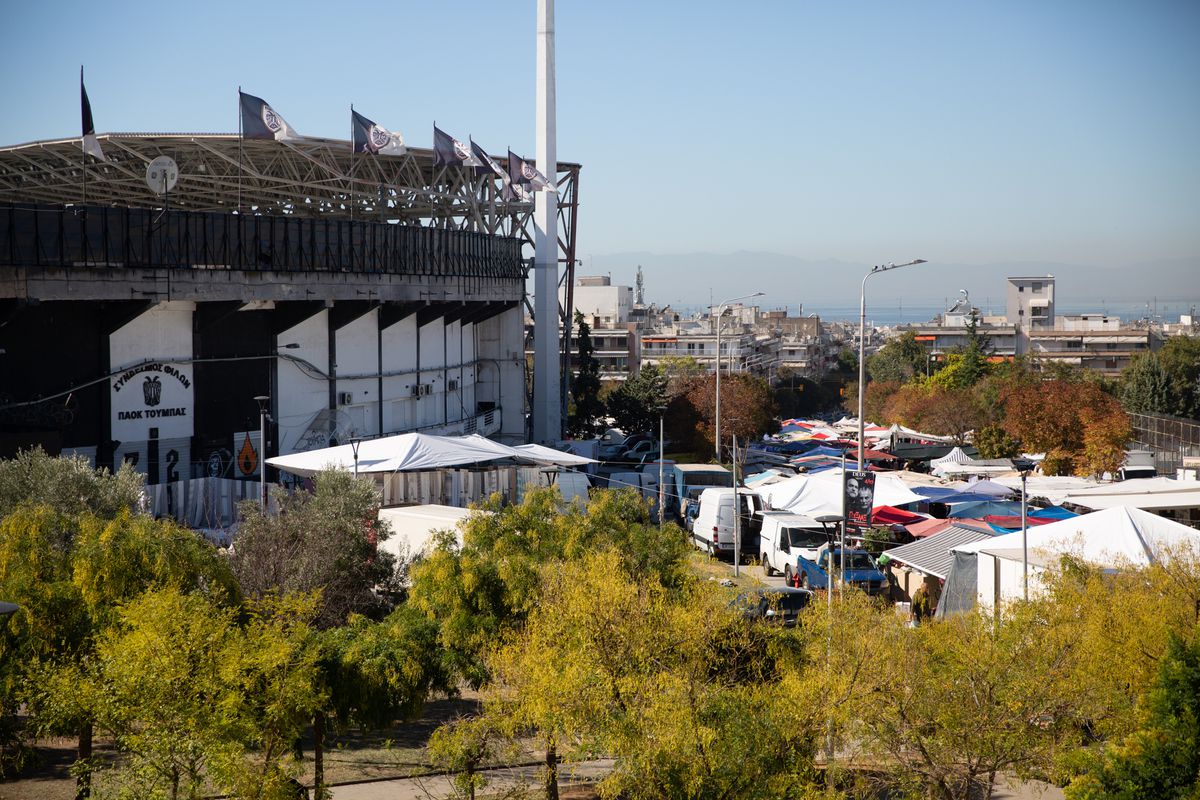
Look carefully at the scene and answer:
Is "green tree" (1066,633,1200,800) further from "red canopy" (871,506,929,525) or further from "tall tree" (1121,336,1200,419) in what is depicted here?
"tall tree" (1121,336,1200,419)

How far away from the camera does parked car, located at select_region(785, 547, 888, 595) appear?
2538 cm

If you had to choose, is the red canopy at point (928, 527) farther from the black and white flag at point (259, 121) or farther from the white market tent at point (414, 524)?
the black and white flag at point (259, 121)

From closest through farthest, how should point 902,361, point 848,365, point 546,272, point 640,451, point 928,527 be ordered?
point 928,527 < point 640,451 < point 546,272 < point 902,361 < point 848,365

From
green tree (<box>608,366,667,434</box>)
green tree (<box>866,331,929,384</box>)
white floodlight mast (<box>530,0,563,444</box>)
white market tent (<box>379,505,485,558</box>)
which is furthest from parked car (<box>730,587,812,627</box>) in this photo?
green tree (<box>866,331,929,384</box>)

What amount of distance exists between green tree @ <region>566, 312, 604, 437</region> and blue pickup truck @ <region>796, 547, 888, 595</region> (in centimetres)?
4129

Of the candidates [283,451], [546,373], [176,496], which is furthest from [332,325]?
[546,373]

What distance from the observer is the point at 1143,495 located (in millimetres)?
29703

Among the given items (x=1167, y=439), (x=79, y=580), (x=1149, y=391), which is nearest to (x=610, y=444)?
(x=1167, y=439)

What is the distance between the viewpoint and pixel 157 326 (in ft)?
117

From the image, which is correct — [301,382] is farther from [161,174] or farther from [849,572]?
[849,572]

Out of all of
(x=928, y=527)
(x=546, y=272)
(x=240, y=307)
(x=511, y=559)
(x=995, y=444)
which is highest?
(x=546, y=272)

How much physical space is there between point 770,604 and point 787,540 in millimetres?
10087

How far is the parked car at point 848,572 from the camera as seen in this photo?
2538 centimetres

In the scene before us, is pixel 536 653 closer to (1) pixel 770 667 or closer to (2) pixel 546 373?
(1) pixel 770 667
